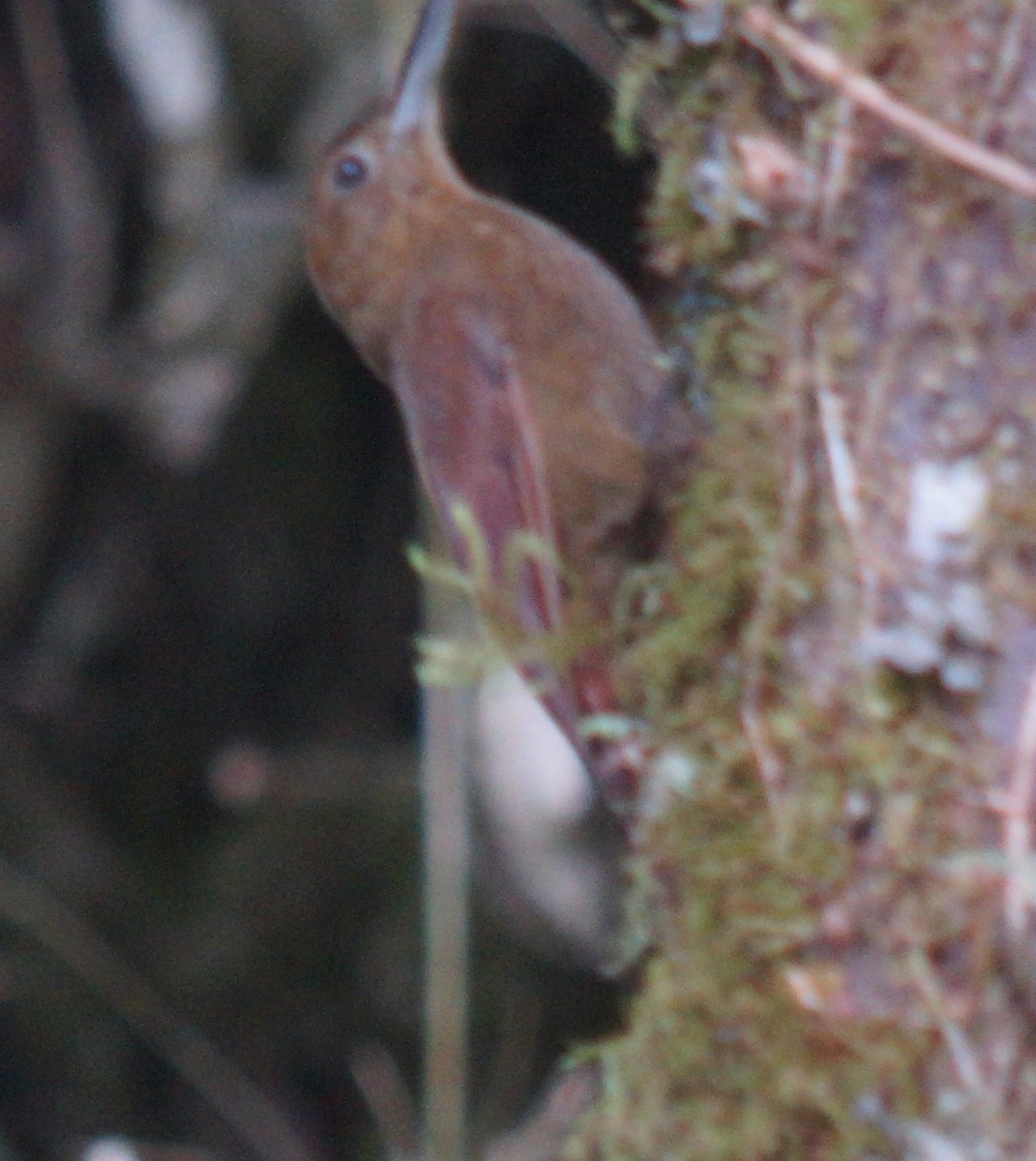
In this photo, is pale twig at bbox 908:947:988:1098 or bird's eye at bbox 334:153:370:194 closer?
pale twig at bbox 908:947:988:1098

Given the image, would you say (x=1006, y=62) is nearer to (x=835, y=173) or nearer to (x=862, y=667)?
(x=835, y=173)

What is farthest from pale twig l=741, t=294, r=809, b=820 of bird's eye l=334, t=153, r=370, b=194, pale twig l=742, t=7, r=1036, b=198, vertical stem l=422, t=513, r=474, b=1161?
bird's eye l=334, t=153, r=370, b=194

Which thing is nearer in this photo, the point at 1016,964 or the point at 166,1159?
the point at 1016,964

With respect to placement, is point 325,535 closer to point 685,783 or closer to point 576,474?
point 576,474

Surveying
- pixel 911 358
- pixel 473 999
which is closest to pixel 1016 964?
pixel 911 358

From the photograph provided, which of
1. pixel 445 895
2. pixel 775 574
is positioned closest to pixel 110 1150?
pixel 445 895

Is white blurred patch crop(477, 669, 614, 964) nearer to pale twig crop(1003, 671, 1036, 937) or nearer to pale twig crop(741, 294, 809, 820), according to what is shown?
pale twig crop(741, 294, 809, 820)
